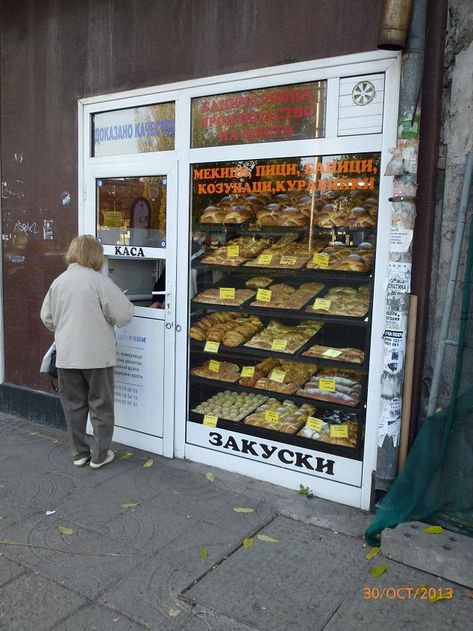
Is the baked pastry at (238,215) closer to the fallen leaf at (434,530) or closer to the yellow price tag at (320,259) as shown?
the yellow price tag at (320,259)

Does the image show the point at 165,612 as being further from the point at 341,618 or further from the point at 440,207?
the point at 440,207

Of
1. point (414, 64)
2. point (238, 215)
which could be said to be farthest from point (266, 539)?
point (414, 64)

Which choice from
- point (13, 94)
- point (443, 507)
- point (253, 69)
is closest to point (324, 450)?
point (443, 507)

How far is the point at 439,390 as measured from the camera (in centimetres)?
348

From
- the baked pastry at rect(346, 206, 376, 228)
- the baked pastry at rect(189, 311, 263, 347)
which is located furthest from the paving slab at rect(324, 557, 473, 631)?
the baked pastry at rect(346, 206, 376, 228)

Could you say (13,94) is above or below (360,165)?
above

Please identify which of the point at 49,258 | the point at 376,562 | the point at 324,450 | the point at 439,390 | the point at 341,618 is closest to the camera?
the point at 341,618

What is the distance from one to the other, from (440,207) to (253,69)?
164 cm

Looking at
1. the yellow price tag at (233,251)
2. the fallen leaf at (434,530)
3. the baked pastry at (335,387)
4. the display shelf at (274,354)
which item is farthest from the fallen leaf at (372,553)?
the yellow price tag at (233,251)

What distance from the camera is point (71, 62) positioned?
506 cm

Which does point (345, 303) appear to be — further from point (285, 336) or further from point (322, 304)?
point (285, 336)

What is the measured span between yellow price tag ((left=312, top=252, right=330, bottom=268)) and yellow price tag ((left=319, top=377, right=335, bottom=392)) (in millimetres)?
850

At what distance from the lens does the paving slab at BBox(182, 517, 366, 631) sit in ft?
9.10

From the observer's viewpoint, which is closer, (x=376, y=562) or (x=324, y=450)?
(x=376, y=562)
